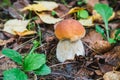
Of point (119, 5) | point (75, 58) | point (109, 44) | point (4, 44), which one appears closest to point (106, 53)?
point (109, 44)

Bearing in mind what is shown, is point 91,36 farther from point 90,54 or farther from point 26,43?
point 26,43

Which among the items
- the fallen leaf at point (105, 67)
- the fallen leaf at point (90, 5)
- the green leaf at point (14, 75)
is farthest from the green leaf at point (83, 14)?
the green leaf at point (14, 75)

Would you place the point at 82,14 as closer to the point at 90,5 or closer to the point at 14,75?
the point at 90,5

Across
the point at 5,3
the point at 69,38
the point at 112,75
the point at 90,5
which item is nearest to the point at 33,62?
the point at 69,38

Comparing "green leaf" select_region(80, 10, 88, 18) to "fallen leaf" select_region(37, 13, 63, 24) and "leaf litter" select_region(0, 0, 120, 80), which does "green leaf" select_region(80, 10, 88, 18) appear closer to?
"leaf litter" select_region(0, 0, 120, 80)

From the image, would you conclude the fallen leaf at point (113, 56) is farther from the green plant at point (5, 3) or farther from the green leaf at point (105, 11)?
the green plant at point (5, 3)

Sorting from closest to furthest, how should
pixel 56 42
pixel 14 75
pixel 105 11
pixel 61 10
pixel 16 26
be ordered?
pixel 14 75
pixel 56 42
pixel 105 11
pixel 16 26
pixel 61 10
